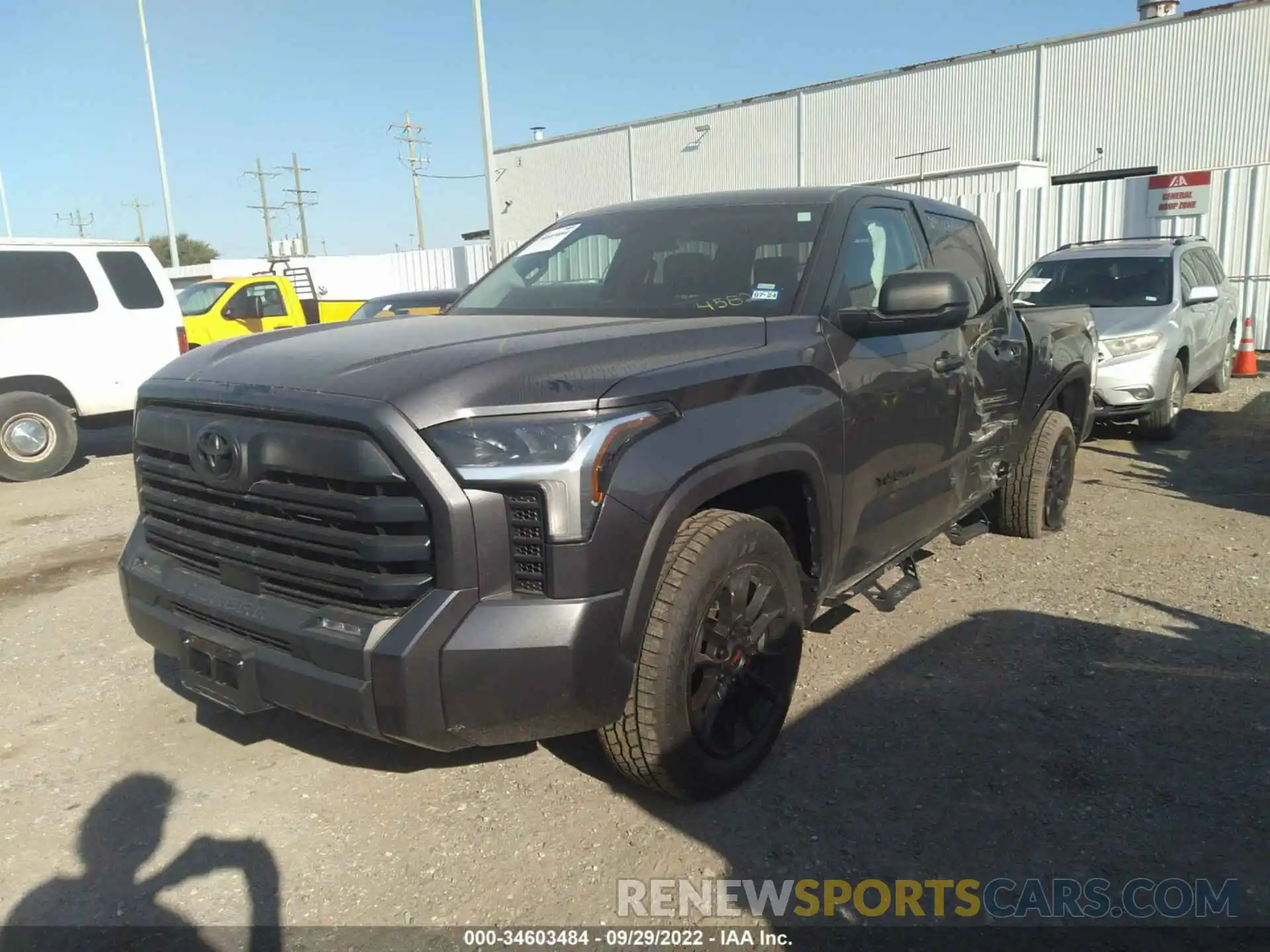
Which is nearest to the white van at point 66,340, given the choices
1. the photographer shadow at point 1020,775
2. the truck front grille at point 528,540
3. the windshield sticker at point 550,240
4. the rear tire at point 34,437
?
the rear tire at point 34,437

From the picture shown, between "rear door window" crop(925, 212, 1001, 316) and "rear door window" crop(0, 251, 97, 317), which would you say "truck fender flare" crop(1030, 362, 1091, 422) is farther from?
"rear door window" crop(0, 251, 97, 317)

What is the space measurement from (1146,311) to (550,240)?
661 centimetres

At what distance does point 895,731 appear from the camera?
3.44m

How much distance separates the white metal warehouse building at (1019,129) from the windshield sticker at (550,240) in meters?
12.5

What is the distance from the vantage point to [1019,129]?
26453 mm

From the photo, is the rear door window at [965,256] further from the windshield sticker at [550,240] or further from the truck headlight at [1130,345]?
the truck headlight at [1130,345]

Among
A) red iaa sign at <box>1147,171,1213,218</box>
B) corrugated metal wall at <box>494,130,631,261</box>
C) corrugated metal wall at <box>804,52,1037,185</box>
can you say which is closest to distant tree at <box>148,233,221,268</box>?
corrugated metal wall at <box>494,130,631,261</box>

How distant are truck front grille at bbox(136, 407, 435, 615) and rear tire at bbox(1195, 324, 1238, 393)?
35.7 feet

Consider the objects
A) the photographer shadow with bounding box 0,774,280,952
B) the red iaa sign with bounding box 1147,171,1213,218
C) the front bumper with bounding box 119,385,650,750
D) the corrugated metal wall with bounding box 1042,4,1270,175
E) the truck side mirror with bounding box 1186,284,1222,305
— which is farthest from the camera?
the corrugated metal wall with bounding box 1042,4,1270,175

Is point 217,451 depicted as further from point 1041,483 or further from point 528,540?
point 1041,483

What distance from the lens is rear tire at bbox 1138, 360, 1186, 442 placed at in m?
8.37

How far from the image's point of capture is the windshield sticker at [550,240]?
4.27 m

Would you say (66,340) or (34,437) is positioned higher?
(66,340)

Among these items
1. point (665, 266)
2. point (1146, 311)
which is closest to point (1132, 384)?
point (1146, 311)
